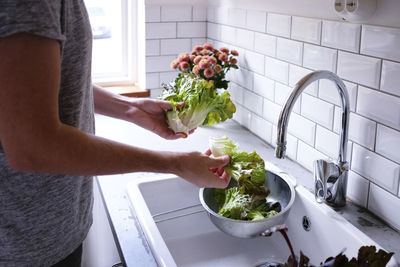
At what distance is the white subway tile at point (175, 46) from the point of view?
202 cm

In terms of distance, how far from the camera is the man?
24.7 inches

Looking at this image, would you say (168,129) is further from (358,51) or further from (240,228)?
(358,51)

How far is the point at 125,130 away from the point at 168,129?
1.62 ft

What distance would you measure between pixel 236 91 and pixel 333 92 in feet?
2.12

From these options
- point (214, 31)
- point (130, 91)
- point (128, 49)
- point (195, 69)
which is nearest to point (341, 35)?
point (195, 69)

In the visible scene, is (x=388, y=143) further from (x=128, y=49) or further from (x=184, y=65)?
(x=128, y=49)

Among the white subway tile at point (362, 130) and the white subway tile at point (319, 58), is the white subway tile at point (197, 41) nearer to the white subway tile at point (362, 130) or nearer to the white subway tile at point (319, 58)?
the white subway tile at point (319, 58)

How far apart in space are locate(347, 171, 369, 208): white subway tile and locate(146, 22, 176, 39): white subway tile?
1141 millimetres

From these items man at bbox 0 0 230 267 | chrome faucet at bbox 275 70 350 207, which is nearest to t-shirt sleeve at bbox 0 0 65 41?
man at bbox 0 0 230 267

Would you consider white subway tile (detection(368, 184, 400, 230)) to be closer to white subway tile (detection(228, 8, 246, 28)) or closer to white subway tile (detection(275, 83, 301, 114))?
white subway tile (detection(275, 83, 301, 114))

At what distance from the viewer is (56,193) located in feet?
2.89

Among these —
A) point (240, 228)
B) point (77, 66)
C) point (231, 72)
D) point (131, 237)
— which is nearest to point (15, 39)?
point (77, 66)

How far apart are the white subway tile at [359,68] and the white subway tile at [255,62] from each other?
0.45 m

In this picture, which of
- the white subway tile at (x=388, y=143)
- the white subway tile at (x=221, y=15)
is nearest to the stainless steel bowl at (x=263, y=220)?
the white subway tile at (x=388, y=143)
